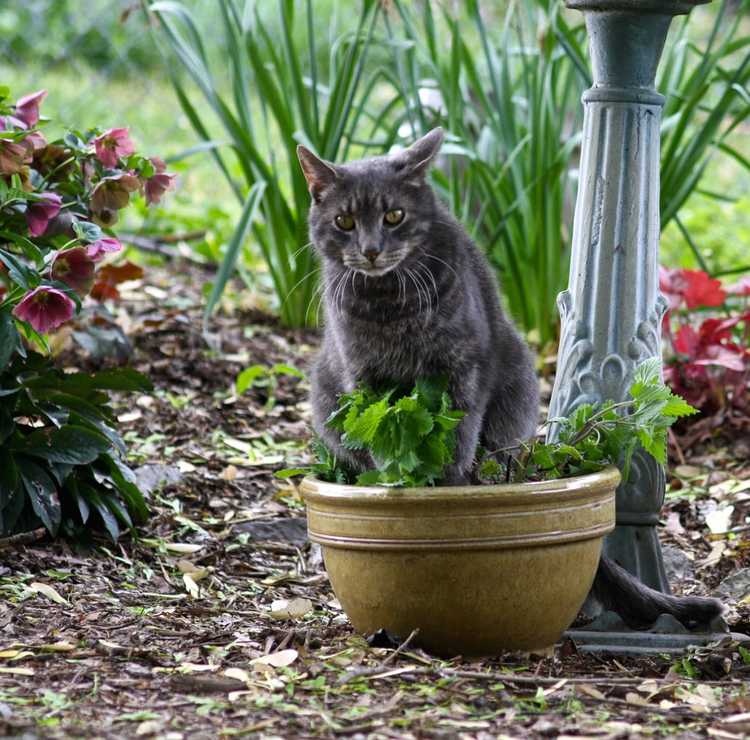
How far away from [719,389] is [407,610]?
1.92 metres

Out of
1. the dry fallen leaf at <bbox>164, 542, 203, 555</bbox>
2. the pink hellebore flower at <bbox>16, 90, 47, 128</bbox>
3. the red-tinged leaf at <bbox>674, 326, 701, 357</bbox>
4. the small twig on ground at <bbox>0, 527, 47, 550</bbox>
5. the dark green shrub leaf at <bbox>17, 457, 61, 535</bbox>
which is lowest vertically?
the dry fallen leaf at <bbox>164, 542, 203, 555</bbox>

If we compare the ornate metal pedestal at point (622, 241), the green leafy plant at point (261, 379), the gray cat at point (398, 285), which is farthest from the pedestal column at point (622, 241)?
the green leafy plant at point (261, 379)

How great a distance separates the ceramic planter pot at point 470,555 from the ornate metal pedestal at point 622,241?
1.08 ft

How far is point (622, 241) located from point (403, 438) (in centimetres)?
73

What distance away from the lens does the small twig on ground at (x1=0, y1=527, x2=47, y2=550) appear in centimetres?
264

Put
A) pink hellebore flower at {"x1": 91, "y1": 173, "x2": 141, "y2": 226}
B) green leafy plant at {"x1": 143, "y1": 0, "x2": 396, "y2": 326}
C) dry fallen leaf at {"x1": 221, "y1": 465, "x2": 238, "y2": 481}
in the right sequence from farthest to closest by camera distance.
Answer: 1. green leafy plant at {"x1": 143, "y1": 0, "x2": 396, "y2": 326}
2. dry fallen leaf at {"x1": 221, "y1": 465, "x2": 238, "y2": 481}
3. pink hellebore flower at {"x1": 91, "y1": 173, "x2": 141, "y2": 226}

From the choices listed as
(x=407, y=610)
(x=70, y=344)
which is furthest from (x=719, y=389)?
(x=70, y=344)

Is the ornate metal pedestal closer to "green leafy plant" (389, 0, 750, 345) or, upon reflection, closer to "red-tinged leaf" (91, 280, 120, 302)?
"green leafy plant" (389, 0, 750, 345)

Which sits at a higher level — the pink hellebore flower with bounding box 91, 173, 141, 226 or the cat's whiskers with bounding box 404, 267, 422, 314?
the pink hellebore flower with bounding box 91, 173, 141, 226

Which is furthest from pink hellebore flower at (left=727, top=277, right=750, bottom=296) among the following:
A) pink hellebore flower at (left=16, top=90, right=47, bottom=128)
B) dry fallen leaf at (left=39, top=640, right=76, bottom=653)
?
dry fallen leaf at (left=39, top=640, right=76, bottom=653)

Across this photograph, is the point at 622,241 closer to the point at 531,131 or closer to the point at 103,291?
the point at 531,131

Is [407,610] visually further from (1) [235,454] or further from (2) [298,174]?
(2) [298,174]

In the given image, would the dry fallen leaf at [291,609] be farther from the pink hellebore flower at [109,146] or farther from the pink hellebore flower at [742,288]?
the pink hellebore flower at [742,288]

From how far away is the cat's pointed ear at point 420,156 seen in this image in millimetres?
2355
